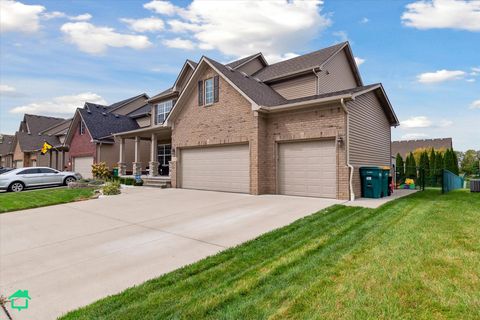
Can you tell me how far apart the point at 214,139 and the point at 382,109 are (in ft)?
28.4

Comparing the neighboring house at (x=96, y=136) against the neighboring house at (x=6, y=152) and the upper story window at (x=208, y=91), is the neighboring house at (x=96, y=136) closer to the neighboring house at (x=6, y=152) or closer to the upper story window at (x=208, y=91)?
the upper story window at (x=208, y=91)

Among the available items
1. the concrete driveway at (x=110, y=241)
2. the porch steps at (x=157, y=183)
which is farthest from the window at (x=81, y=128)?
the concrete driveway at (x=110, y=241)

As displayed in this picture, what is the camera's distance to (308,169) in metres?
11.2

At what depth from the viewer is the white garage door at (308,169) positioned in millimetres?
10609

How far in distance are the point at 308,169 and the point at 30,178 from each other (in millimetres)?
17717

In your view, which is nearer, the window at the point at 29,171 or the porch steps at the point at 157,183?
the porch steps at the point at 157,183

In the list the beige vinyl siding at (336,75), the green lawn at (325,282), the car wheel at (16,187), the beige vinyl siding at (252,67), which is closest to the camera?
the green lawn at (325,282)

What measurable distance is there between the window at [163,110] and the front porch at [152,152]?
168cm

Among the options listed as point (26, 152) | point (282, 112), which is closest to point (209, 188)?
point (282, 112)

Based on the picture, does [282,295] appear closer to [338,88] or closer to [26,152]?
[338,88]

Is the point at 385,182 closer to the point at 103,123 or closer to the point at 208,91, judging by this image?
the point at 208,91

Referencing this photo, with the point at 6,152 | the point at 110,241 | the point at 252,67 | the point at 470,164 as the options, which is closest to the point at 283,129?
the point at 110,241

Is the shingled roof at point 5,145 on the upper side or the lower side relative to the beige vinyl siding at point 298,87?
lower

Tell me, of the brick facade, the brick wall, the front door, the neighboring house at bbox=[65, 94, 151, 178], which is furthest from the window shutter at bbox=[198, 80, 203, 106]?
the brick wall
